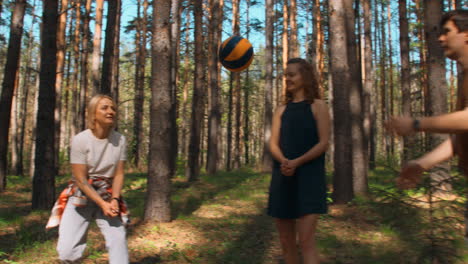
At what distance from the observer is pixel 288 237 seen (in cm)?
343

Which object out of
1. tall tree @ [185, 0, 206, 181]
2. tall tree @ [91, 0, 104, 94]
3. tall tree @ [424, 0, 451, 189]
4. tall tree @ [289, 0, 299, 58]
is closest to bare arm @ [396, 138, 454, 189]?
tall tree @ [424, 0, 451, 189]

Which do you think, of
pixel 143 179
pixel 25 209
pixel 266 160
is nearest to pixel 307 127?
pixel 25 209

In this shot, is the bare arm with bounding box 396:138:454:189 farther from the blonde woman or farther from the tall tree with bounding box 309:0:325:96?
the tall tree with bounding box 309:0:325:96

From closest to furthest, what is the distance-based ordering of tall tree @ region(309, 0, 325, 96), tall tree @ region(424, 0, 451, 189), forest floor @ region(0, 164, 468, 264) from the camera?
forest floor @ region(0, 164, 468, 264), tall tree @ region(424, 0, 451, 189), tall tree @ region(309, 0, 325, 96)

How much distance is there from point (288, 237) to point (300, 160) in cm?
69

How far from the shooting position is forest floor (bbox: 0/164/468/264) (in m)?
4.35

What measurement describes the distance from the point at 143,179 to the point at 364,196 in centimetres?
803

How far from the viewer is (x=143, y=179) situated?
14.3 meters

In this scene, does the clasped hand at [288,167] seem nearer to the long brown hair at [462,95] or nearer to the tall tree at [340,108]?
the long brown hair at [462,95]

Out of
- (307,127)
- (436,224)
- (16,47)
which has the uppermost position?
(16,47)

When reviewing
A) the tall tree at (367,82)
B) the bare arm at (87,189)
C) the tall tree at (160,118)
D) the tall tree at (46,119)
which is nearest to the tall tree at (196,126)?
the tall tree at (46,119)

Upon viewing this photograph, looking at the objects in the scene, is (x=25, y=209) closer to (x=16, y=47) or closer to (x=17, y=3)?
(x=16, y=47)

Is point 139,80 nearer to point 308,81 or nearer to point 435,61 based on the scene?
point 435,61

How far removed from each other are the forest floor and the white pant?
1.90 m
